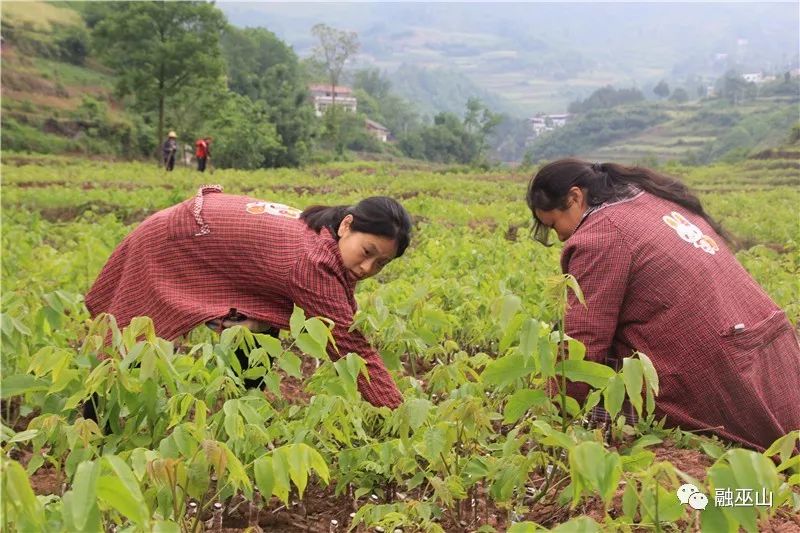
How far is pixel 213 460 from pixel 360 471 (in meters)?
0.96

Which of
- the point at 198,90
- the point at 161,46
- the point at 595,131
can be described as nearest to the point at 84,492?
the point at 161,46

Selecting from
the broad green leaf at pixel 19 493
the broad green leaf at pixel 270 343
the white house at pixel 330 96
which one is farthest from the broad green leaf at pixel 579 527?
the white house at pixel 330 96

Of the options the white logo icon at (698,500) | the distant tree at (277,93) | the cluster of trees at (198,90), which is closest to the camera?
the white logo icon at (698,500)

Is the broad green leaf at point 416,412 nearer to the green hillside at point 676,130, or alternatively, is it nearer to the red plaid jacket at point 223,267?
the red plaid jacket at point 223,267

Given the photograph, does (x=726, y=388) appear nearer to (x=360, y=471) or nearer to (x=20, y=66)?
(x=360, y=471)

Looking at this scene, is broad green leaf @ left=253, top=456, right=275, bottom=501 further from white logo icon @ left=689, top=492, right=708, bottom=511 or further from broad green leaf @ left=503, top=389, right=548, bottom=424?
white logo icon @ left=689, top=492, right=708, bottom=511

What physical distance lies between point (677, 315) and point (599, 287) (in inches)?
11.2

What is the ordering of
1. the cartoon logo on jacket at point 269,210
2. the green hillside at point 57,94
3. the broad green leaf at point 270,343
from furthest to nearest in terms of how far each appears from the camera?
the green hillside at point 57,94, the cartoon logo on jacket at point 269,210, the broad green leaf at point 270,343

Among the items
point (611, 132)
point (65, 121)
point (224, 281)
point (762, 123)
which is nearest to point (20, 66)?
point (65, 121)

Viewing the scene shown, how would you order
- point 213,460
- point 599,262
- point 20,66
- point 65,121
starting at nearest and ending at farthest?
point 213,460, point 599,262, point 65,121, point 20,66

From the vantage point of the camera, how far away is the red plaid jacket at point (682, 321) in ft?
9.41

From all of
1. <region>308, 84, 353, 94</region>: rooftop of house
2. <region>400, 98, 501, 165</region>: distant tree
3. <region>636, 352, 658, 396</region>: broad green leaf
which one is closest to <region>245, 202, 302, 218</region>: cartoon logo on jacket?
<region>636, 352, 658, 396</region>: broad green leaf

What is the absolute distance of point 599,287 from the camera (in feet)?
9.39

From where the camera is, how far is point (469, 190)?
62.4ft
